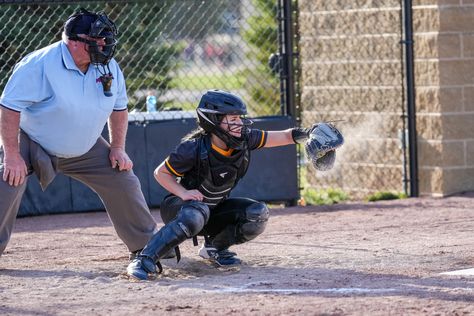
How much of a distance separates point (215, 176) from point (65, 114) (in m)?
1.00

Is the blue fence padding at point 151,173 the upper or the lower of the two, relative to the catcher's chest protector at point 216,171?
lower

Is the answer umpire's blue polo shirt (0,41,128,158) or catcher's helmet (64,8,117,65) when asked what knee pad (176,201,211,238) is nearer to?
umpire's blue polo shirt (0,41,128,158)

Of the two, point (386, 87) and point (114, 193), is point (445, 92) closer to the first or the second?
point (386, 87)

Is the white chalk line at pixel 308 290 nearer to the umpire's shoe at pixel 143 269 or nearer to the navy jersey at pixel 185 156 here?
the umpire's shoe at pixel 143 269

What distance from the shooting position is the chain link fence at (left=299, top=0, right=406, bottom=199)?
10234 mm

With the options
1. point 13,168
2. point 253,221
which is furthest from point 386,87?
point 13,168

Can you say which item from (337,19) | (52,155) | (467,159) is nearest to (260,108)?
(337,19)

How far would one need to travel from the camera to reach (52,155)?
6.18m

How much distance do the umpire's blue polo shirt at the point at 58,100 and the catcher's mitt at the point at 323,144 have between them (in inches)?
50.2

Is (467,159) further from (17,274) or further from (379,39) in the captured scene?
(17,274)

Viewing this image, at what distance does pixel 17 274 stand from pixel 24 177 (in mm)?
688

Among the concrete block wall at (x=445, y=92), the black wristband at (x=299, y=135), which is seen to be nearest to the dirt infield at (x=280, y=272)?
the black wristband at (x=299, y=135)

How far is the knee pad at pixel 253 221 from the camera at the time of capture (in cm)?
615

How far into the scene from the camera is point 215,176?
6137mm
